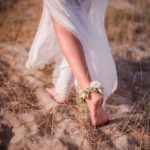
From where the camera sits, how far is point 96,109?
2279 millimetres

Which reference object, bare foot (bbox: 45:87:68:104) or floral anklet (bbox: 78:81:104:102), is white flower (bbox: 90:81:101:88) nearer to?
floral anklet (bbox: 78:81:104:102)

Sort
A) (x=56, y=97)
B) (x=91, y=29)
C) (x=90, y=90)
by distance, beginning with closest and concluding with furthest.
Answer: (x=90, y=90), (x=91, y=29), (x=56, y=97)

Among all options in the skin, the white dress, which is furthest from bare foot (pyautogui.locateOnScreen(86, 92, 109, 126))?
the white dress

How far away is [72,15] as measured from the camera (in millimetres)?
2412

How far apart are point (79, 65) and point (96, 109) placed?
269 millimetres

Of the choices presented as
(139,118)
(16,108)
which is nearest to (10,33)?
(16,108)

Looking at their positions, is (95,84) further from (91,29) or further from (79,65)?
(91,29)

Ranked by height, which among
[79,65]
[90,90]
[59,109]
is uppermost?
[79,65]

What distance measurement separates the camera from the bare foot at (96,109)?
2.23 metres

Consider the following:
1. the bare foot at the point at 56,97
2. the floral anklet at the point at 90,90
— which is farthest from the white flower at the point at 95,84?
the bare foot at the point at 56,97

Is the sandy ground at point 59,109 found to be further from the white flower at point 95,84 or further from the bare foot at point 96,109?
the white flower at point 95,84

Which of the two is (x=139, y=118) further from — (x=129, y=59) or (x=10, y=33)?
(x=10, y=33)

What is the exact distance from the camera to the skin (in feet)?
7.39

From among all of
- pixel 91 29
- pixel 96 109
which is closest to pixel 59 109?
pixel 96 109
